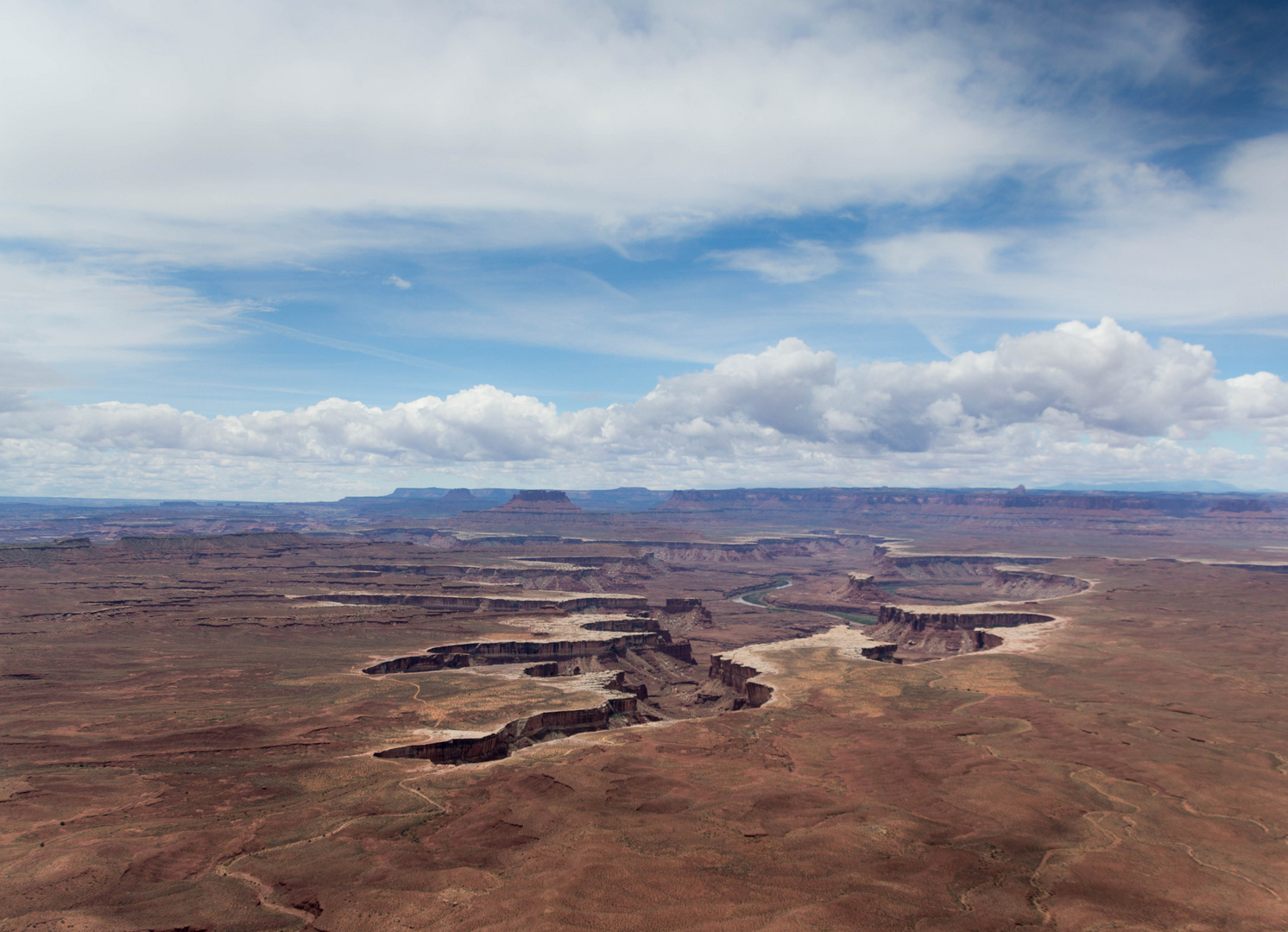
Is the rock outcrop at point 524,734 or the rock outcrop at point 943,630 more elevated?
the rock outcrop at point 524,734

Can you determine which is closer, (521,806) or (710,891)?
(710,891)

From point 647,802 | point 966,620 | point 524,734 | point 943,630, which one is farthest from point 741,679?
point 966,620

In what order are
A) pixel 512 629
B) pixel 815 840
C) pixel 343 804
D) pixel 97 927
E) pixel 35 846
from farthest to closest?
pixel 512 629
pixel 343 804
pixel 815 840
pixel 35 846
pixel 97 927

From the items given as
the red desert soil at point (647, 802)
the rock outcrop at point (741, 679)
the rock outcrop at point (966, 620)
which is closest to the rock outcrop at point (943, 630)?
the rock outcrop at point (966, 620)

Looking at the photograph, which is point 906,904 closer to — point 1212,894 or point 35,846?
point 1212,894

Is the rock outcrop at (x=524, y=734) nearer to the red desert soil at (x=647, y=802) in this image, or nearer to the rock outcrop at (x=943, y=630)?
the red desert soil at (x=647, y=802)

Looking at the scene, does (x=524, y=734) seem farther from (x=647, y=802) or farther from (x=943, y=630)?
(x=943, y=630)

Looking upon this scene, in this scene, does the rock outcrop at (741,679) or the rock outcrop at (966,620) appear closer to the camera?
the rock outcrop at (741,679)

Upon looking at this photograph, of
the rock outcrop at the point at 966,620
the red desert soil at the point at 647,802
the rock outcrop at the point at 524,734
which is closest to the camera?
the red desert soil at the point at 647,802

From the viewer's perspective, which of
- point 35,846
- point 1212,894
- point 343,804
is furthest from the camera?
point 343,804

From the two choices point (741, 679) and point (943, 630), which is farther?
point (943, 630)

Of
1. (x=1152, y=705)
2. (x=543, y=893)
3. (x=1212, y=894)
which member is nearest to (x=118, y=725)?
(x=543, y=893)
